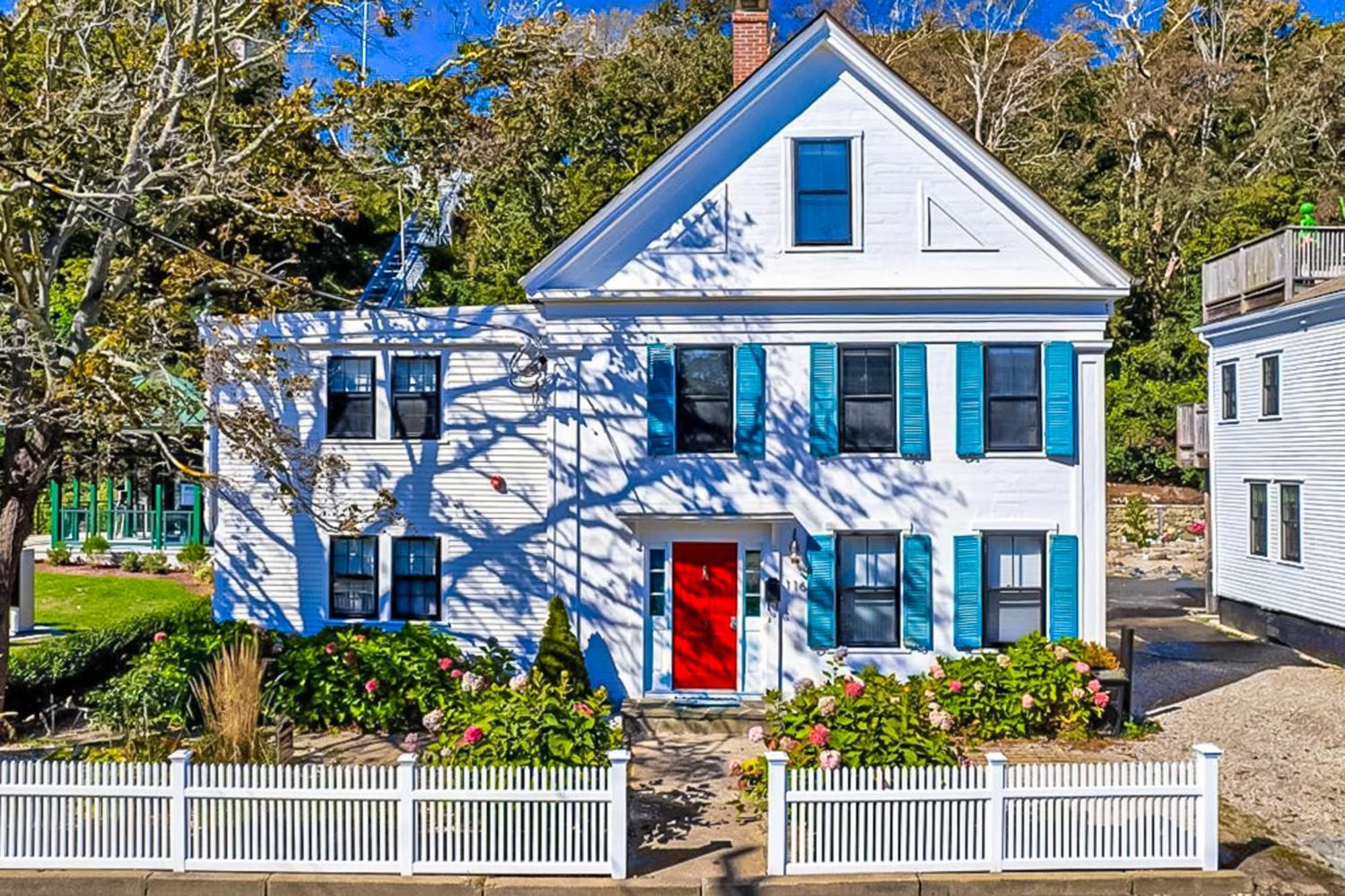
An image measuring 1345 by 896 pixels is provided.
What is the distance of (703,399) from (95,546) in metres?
19.7

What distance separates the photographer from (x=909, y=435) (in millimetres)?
13938

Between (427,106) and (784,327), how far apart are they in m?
5.54

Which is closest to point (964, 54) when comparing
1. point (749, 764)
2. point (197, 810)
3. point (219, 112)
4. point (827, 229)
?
point (827, 229)

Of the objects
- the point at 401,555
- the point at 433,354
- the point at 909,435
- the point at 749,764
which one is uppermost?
the point at 433,354

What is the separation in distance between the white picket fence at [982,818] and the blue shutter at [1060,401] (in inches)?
237

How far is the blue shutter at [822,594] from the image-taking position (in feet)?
45.5

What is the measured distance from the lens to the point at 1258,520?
2083 cm

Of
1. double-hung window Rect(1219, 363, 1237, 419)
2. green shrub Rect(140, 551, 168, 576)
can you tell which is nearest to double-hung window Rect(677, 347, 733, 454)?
double-hung window Rect(1219, 363, 1237, 419)

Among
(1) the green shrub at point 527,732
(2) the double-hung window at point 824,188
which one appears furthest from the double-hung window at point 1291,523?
(1) the green shrub at point 527,732

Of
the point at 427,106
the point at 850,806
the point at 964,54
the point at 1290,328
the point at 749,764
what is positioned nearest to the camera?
the point at 850,806

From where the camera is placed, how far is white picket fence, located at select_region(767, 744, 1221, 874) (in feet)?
27.5

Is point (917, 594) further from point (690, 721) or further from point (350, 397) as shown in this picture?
point (350, 397)

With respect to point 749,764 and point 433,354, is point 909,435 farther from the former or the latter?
point 433,354

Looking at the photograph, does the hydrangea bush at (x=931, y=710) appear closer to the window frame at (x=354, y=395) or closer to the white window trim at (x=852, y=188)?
the white window trim at (x=852, y=188)
